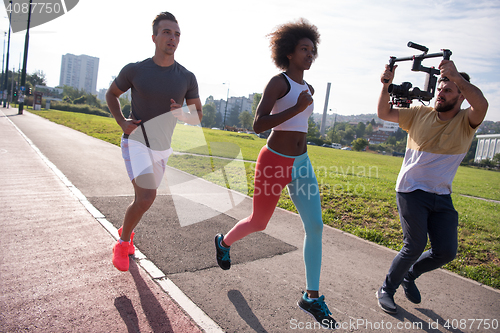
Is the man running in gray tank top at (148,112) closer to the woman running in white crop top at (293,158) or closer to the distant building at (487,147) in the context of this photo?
the woman running in white crop top at (293,158)

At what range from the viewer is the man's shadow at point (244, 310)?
2.56 m

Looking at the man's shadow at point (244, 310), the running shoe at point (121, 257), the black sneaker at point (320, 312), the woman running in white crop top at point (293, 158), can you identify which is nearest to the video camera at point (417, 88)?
the woman running in white crop top at point (293, 158)

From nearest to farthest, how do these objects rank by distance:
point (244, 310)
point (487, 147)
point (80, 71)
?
point (244, 310), point (487, 147), point (80, 71)

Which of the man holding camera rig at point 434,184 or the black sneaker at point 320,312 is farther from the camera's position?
the man holding camera rig at point 434,184

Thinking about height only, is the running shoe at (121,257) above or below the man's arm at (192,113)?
below

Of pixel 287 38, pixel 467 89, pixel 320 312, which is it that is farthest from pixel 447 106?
pixel 320 312

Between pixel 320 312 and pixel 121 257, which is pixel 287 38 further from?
pixel 121 257

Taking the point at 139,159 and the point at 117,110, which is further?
the point at 117,110

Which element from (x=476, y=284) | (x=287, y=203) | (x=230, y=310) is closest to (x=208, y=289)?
(x=230, y=310)

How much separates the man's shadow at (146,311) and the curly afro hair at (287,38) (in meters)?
2.45

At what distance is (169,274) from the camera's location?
3.25 m

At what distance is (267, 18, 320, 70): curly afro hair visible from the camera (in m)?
3.08

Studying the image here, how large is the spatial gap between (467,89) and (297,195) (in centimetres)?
163

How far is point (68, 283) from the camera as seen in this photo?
9.43ft
